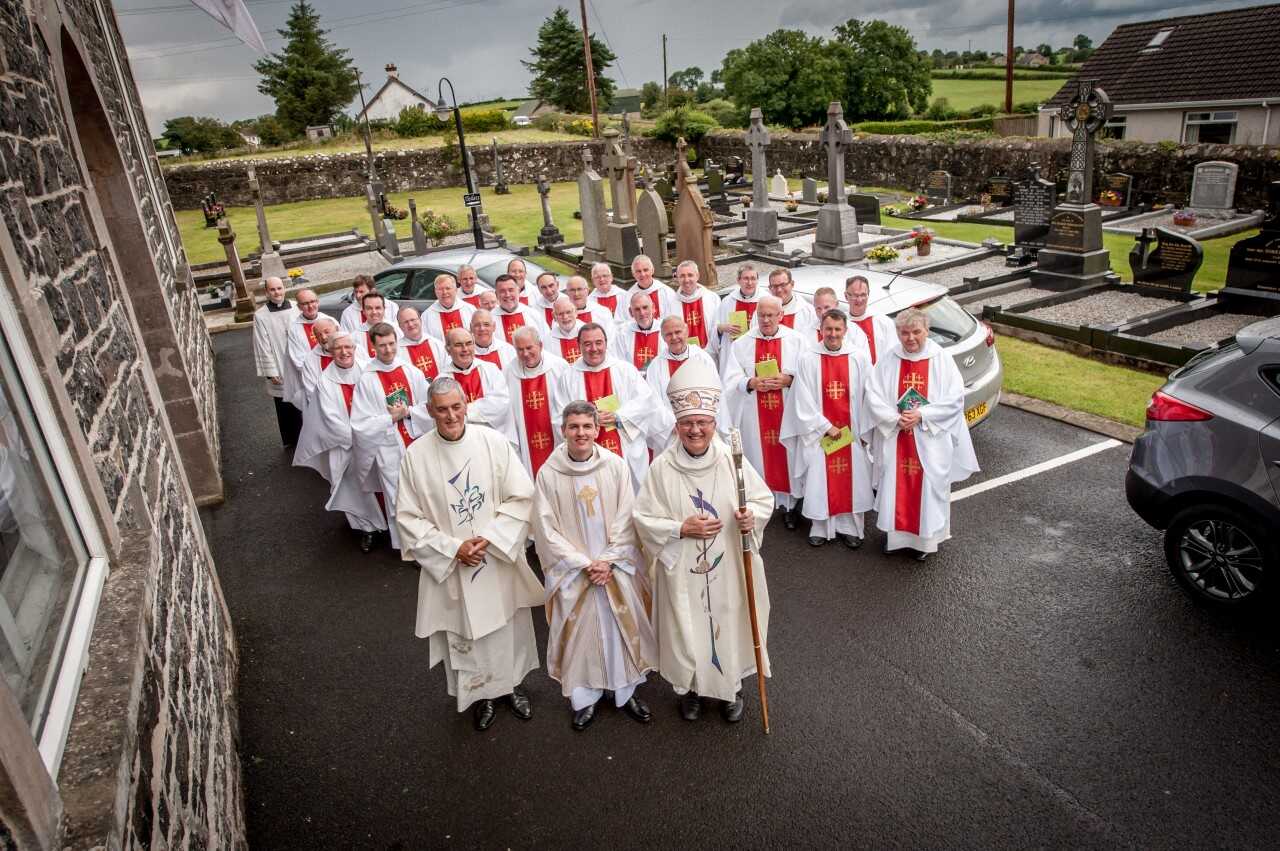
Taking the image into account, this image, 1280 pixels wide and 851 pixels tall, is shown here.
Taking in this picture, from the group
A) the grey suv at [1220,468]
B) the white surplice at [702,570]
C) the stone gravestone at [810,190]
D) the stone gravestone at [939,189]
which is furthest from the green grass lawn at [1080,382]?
the stone gravestone at [810,190]

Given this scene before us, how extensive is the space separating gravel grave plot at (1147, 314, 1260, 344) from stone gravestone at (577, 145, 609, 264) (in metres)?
10.6

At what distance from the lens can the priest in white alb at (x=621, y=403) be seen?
6.27m

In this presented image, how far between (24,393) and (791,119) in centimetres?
5122

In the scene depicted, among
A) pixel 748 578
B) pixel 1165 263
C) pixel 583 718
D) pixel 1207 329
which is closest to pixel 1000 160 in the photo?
pixel 1165 263

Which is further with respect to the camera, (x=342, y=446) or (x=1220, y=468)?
(x=342, y=446)

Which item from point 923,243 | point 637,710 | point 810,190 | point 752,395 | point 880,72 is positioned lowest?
point 637,710

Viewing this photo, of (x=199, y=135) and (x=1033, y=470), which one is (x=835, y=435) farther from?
(x=199, y=135)

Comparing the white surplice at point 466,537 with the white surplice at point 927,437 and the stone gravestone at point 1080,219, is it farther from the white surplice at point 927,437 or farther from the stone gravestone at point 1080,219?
the stone gravestone at point 1080,219

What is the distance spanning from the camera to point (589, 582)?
14.5ft

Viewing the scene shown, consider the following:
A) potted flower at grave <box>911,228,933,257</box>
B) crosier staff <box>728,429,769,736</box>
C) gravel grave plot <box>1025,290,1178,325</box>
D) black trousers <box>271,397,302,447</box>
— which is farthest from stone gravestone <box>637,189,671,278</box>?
crosier staff <box>728,429,769,736</box>

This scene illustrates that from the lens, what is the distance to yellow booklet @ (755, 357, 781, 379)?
6613mm

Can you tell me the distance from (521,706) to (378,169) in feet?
118

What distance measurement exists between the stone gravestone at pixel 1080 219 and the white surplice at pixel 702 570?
451 inches

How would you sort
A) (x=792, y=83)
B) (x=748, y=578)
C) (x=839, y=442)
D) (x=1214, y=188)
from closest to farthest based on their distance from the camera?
(x=748, y=578) < (x=839, y=442) < (x=1214, y=188) < (x=792, y=83)
